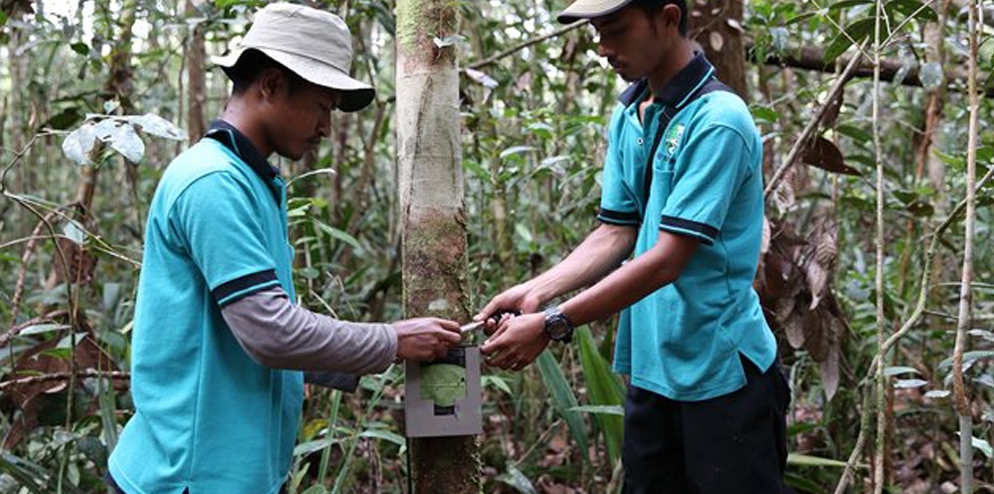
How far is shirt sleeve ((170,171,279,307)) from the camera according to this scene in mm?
1892

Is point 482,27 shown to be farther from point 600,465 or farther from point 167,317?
point 167,317

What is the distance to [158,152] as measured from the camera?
836 centimetres

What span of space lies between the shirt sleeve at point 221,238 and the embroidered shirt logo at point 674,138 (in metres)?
1.06

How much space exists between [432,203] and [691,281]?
668 mm

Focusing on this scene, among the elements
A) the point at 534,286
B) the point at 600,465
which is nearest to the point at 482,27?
the point at 600,465

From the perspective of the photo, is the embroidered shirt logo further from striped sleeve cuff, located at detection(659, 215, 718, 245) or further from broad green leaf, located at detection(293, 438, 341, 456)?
broad green leaf, located at detection(293, 438, 341, 456)

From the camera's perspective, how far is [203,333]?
199 cm

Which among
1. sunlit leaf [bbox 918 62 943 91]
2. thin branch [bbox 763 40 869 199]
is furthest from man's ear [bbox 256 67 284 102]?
sunlit leaf [bbox 918 62 943 91]

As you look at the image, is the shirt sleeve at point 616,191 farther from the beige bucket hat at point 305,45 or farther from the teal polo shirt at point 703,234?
the beige bucket hat at point 305,45

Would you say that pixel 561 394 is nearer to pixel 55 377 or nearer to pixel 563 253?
pixel 563 253

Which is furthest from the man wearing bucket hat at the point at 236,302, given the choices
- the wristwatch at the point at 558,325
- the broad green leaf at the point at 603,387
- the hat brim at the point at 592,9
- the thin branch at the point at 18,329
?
the broad green leaf at the point at 603,387

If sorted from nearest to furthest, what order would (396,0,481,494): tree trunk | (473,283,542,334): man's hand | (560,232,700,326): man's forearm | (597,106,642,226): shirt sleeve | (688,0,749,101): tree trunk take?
(560,232,700,326): man's forearm
(396,0,481,494): tree trunk
(473,283,542,334): man's hand
(597,106,642,226): shirt sleeve
(688,0,749,101): tree trunk

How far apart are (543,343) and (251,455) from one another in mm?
801

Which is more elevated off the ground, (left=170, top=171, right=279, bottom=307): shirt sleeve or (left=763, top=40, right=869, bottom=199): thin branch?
(left=763, top=40, right=869, bottom=199): thin branch
